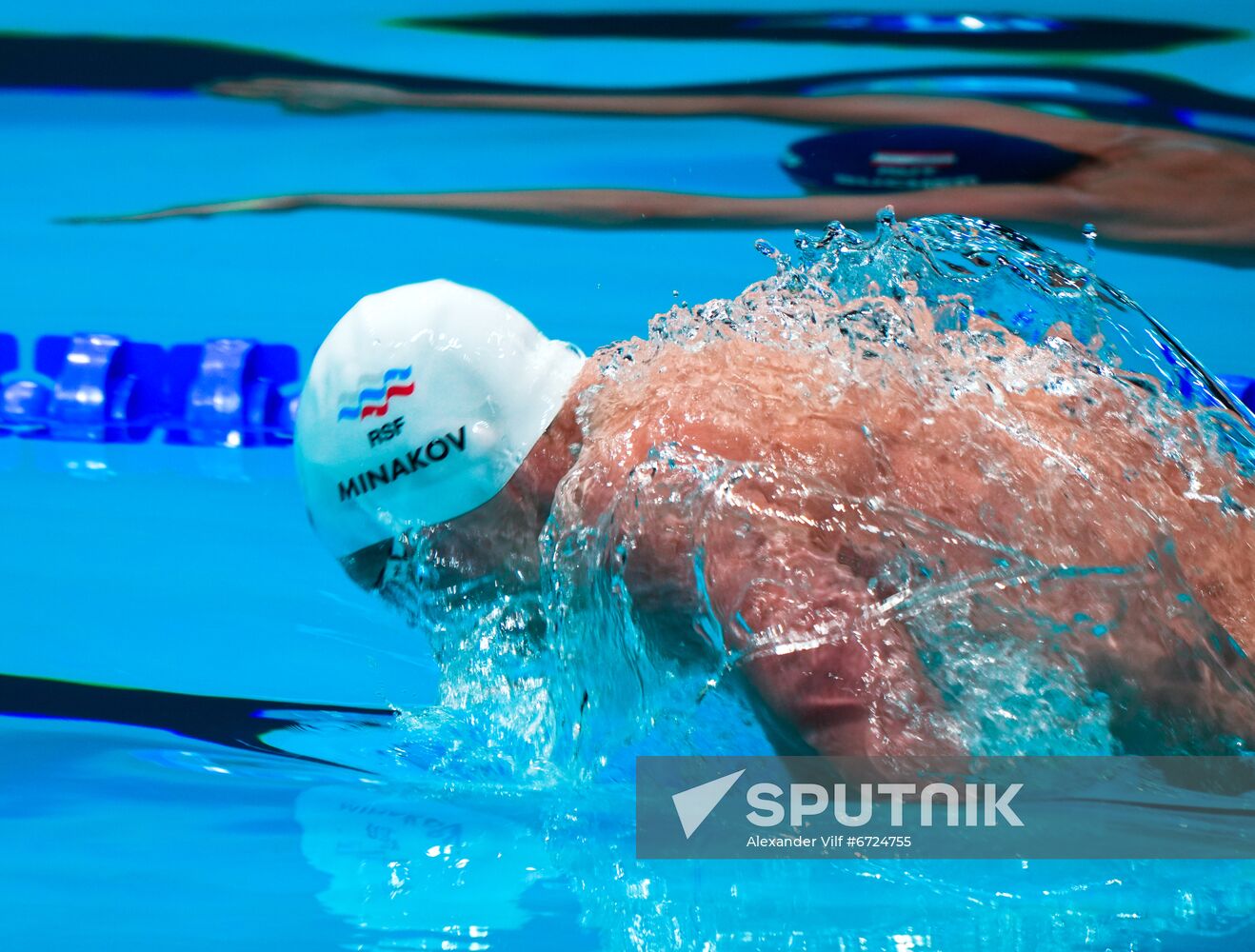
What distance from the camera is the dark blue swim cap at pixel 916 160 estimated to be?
17.8ft

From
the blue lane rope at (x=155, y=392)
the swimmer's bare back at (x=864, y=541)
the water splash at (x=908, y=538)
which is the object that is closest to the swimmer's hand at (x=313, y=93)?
the blue lane rope at (x=155, y=392)

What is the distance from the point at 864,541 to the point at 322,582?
77.7 inches

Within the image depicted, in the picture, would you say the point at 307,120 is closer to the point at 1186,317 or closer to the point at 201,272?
the point at 201,272

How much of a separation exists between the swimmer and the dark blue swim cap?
3.59 m

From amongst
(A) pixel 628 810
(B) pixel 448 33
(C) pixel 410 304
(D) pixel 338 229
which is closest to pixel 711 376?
(C) pixel 410 304

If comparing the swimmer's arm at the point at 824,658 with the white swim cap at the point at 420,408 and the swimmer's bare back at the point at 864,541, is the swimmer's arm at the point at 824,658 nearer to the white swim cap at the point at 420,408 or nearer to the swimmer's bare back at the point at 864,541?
the swimmer's bare back at the point at 864,541

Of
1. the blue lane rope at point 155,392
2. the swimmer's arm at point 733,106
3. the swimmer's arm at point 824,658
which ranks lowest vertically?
the swimmer's arm at point 824,658

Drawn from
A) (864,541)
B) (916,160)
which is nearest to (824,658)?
(864,541)

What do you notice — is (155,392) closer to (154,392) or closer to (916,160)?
(154,392)

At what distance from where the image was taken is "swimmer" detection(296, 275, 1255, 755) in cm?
175

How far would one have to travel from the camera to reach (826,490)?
1.81 meters

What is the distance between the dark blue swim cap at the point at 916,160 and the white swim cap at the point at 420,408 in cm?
370

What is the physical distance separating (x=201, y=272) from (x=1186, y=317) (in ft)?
12.9

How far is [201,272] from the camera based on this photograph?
5.75m
